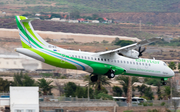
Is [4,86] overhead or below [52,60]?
below

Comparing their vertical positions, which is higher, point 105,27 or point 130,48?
point 105,27

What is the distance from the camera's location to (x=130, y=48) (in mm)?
45344

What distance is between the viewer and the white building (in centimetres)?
5956

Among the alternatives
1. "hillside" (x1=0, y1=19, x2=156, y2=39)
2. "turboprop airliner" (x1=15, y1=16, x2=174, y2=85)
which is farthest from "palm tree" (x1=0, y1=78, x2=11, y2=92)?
"hillside" (x1=0, y1=19, x2=156, y2=39)

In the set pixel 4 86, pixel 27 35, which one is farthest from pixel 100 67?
pixel 4 86

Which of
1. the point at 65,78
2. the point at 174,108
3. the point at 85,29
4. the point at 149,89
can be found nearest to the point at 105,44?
the point at 85,29

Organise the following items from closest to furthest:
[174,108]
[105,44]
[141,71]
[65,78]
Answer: [141,71]
[174,108]
[65,78]
[105,44]

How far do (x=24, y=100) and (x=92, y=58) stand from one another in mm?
19778

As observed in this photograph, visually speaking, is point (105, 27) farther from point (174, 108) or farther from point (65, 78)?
point (174, 108)

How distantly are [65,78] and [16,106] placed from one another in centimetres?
3636

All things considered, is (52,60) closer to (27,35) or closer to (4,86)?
(27,35)

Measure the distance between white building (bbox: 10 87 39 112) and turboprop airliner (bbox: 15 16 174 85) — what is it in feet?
49.7

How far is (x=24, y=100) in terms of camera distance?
60469 mm

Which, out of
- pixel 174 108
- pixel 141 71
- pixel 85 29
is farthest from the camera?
pixel 85 29
